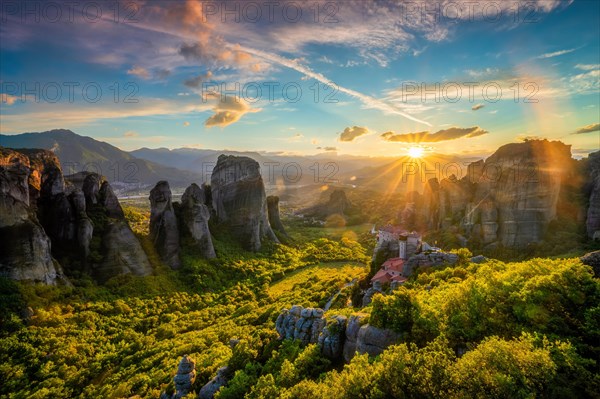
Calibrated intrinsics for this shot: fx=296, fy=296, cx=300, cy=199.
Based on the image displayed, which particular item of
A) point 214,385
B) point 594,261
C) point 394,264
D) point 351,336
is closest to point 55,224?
point 214,385

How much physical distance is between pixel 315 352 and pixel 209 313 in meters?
30.7

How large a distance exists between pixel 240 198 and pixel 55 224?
44.5 meters

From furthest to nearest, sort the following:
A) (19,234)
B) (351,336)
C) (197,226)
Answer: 1. (197,226)
2. (19,234)
3. (351,336)

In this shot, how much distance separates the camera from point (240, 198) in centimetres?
8581

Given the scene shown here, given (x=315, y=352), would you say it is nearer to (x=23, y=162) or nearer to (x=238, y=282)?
(x=238, y=282)

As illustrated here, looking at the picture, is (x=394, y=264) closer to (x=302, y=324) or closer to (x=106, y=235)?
(x=302, y=324)

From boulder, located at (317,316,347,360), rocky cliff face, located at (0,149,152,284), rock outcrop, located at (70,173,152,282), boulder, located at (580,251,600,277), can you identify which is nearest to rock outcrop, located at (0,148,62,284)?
rocky cliff face, located at (0,149,152,284)

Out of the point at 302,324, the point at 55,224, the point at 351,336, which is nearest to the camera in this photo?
the point at 351,336

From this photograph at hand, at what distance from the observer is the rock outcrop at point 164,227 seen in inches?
2308

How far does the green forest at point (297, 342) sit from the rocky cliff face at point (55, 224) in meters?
2.69

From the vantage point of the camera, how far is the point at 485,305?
2039 cm

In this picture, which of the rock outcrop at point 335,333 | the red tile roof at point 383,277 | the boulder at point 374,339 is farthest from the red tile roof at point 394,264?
the boulder at point 374,339

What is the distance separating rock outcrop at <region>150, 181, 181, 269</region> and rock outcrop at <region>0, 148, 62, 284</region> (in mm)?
17724

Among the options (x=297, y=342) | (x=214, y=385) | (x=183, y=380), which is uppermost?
(x=297, y=342)
